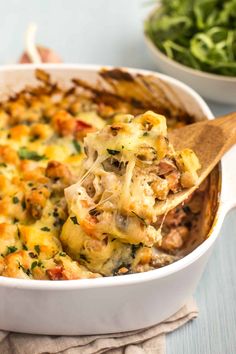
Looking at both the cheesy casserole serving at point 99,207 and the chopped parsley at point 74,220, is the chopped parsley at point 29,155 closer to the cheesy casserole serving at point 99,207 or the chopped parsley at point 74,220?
the cheesy casserole serving at point 99,207

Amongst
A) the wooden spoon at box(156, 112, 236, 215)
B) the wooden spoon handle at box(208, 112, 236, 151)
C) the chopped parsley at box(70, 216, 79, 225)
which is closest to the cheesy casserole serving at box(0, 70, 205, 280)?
the chopped parsley at box(70, 216, 79, 225)

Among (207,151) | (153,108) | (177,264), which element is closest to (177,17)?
(153,108)

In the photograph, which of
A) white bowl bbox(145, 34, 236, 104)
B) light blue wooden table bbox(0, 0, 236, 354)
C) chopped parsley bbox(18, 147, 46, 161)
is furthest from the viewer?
light blue wooden table bbox(0, 0, 236, 354)

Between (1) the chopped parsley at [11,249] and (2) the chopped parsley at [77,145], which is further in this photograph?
(2) the chopped parsley at [77,145]

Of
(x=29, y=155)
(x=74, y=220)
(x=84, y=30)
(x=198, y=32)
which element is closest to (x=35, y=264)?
(x=74, y=220)

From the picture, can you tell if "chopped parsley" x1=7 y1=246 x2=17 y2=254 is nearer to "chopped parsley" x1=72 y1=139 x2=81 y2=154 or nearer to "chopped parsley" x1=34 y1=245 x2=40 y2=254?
"chopped parsley" x1=34 y1=245 x2=40 y2=254

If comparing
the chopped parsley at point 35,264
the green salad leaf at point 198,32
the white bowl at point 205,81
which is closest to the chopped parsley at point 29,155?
the chopped parsley at point 35,264

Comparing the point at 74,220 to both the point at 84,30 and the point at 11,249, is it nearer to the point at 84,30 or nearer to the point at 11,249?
the point at 11,249
